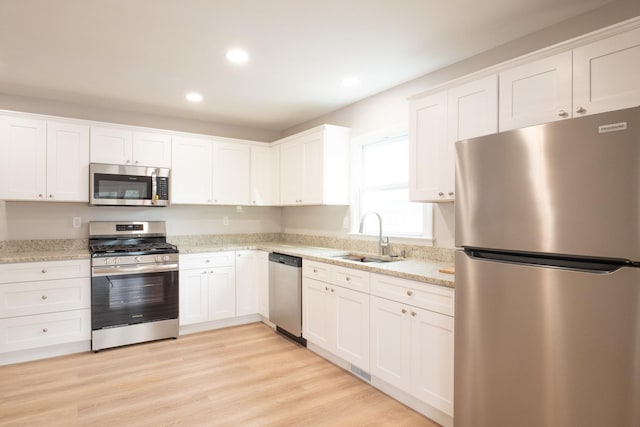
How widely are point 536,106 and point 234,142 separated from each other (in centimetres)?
343

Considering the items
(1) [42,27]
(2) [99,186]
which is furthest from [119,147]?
(1) [42,27]

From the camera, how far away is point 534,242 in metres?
1.65

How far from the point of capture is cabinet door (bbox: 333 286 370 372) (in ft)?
9.25

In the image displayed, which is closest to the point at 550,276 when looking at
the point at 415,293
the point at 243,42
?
the point at 415,293

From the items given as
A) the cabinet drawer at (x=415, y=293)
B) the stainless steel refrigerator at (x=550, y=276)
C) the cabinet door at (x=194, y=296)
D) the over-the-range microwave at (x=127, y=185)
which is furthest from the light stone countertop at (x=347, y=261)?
the over-the-range microwave at (x=127, y=185)

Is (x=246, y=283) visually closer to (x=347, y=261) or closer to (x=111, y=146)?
(x=347, y=261)

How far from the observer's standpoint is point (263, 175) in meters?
4.84

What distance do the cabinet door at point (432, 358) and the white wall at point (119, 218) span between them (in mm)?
3131

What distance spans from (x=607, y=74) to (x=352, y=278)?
2.02 meters

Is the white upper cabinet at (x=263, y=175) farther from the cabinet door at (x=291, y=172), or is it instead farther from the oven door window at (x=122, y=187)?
the oven door window at (x=122, y=187)

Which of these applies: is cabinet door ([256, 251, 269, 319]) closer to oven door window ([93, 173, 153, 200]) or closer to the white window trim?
the white window trim

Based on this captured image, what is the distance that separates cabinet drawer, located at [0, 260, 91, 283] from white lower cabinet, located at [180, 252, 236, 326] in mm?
920

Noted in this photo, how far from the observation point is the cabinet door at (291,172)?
14.0 feet

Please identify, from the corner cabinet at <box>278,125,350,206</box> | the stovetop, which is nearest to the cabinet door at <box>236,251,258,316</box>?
the stovetop
